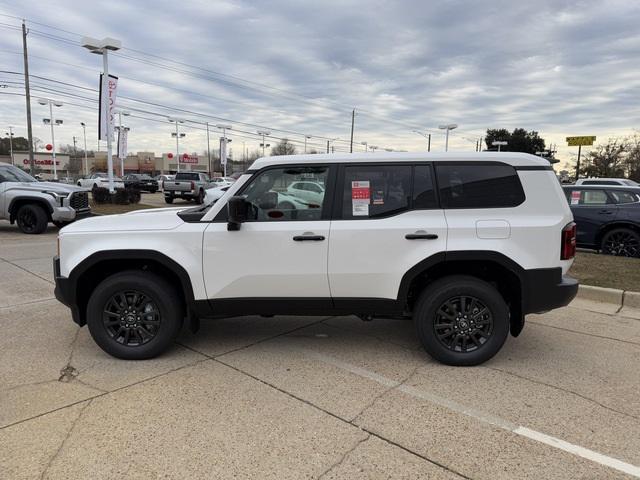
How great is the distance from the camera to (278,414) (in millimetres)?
3230

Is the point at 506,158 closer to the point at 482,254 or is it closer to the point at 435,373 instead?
the point at 482,254

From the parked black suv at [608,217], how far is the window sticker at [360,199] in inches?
278

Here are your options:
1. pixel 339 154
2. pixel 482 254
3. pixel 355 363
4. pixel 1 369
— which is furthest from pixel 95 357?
pixel 482 254

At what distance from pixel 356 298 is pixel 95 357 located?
7.77ft

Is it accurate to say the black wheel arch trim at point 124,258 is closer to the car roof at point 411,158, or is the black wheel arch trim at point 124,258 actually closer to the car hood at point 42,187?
the car roof at point 411,158

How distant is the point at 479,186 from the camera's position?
3.94m

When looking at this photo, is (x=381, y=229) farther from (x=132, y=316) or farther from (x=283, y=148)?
(x=283, y=148)

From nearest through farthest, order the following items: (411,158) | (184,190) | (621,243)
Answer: (411,158) < (621,243) < (184,190)

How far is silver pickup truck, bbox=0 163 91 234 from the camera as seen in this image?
1205 cm

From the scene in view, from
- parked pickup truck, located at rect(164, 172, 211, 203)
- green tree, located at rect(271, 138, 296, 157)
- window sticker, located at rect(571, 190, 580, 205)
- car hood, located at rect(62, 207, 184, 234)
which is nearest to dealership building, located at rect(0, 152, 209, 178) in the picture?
green tree, located at rect(271, 138, 296, 157)

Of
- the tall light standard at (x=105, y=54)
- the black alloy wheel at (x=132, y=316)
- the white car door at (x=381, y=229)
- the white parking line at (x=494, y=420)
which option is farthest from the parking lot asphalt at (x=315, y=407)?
the tall light standard at (x=105, y=54)

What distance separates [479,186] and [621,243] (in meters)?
6.78

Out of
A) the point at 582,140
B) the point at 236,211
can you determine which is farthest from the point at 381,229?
the point at 582,140

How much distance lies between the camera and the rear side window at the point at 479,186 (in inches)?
153
